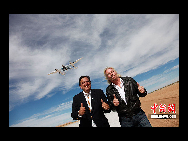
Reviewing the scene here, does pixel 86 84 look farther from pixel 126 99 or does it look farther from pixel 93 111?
pixel 126 99

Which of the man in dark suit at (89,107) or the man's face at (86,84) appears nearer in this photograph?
the man in dark suit at (89,107)

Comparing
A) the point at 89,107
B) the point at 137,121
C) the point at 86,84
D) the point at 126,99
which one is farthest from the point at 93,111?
the point at 137,121

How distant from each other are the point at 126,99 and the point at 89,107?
1066 mm

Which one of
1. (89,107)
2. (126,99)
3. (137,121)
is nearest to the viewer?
(137,121)

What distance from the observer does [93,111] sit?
8.73 ft

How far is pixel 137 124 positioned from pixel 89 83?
65.2 inches

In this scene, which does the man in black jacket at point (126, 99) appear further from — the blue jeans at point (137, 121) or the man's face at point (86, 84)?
the man's face at point (86, 84)

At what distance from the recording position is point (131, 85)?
9.00 feet

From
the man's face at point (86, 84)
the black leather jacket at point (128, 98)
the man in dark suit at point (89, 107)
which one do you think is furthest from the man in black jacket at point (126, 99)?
the man's face at point (86, 84)

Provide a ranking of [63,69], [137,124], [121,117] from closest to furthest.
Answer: [137,124] < [121,117] < [63,69]

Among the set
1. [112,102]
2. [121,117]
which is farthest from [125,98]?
[121,117]

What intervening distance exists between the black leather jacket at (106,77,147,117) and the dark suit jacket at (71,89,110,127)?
0.89 feet

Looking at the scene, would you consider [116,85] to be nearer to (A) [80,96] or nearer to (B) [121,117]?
(B) [121,117]

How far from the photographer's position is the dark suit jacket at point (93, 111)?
2.61 metres
